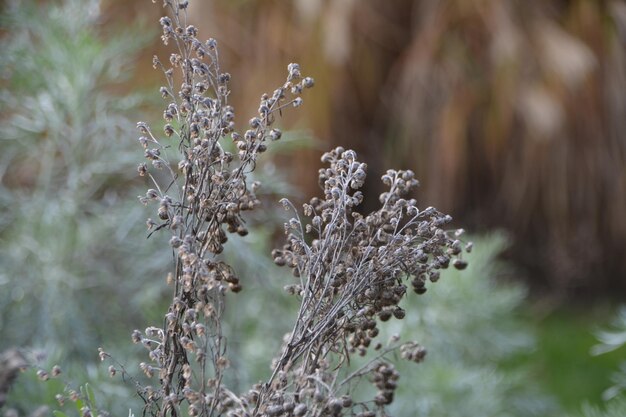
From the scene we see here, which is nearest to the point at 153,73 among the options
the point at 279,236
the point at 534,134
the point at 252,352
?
the point at 279,236

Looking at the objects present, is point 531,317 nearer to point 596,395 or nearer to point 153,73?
point 596,395

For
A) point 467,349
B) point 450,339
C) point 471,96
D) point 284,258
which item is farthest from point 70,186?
point 471,96

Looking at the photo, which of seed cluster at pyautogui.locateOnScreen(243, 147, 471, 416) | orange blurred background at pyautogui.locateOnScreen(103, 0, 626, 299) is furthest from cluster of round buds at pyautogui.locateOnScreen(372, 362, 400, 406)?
orange blurred background at pyautogui.locateOnScreen(103, 0, 626, 299)

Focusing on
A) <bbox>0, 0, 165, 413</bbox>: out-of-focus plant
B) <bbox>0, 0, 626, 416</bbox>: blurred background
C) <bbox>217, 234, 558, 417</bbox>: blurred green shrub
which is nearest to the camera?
<bbox>0, 0, 165, 413</bbox>: out-of-focus plant

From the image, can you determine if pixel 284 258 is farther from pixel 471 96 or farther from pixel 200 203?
pixel 471 96

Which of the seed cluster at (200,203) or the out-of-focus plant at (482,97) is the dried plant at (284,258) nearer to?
the seed cluster at (200,203)

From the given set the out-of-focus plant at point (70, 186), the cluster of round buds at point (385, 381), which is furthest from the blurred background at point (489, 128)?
the cluster of round buds at point (385, 381)

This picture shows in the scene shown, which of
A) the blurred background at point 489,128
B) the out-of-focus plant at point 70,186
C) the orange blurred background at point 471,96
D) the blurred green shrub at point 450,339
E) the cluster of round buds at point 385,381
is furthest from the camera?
the orange blurred background at point 471,96

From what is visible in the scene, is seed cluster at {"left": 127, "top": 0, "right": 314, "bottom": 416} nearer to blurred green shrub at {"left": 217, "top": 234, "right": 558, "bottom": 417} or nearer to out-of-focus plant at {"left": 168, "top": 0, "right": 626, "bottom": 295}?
blurred green shrub at {"left": 217, "top": 234, "right": 558, "bottom": 417}
